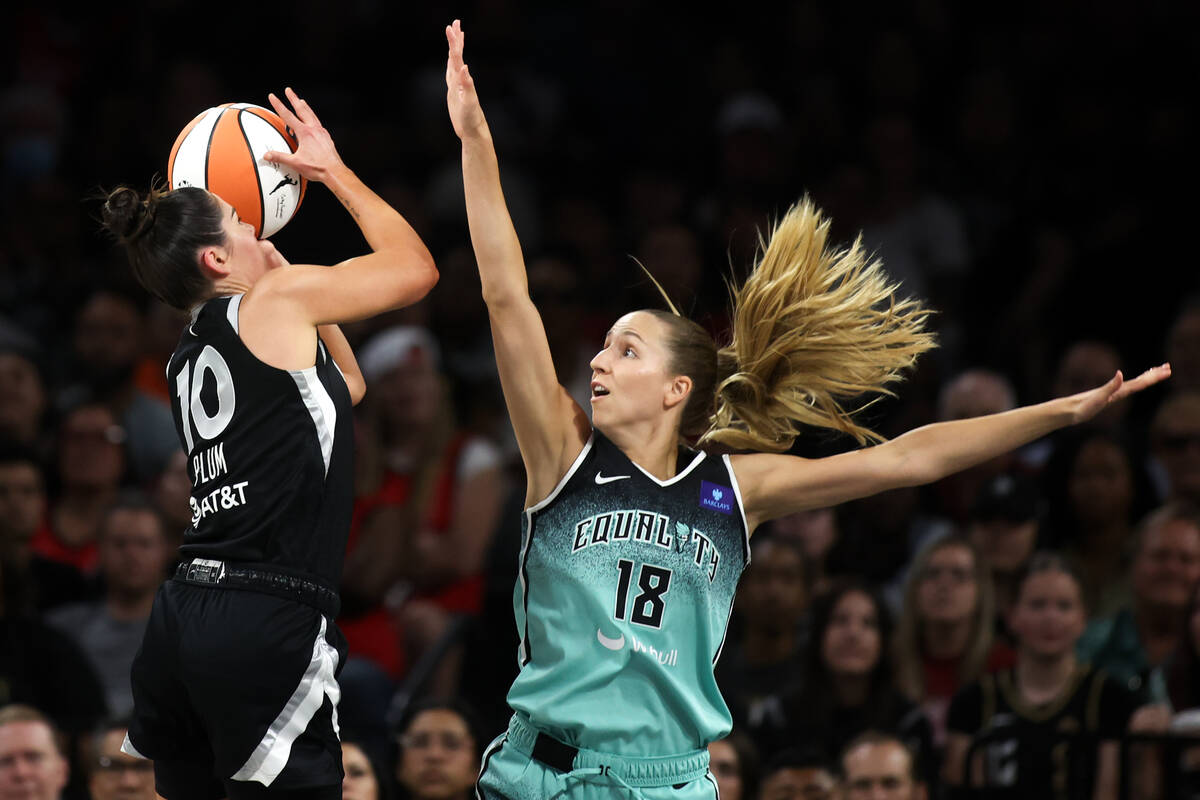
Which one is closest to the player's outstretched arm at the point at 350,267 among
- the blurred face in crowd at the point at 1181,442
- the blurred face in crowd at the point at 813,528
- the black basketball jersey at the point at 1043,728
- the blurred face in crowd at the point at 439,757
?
the blurred face in crowd at the point at 439,757

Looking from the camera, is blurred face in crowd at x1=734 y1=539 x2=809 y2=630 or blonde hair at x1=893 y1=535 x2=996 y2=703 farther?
blurred face in crowd at x1=734 y1=539 x2=809 y2=630

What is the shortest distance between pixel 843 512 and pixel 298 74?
16.6 ft

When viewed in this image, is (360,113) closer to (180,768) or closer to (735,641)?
(735,641)

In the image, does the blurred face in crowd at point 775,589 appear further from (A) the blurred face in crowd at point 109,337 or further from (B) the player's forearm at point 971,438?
(A) the blurred face in crowd at point 109,337

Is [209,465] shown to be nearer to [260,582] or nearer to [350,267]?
[260,582]

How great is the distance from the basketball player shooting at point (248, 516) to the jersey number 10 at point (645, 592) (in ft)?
2.40

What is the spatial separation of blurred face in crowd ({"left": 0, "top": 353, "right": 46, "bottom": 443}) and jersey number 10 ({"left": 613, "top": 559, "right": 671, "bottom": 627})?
4627 millimetres

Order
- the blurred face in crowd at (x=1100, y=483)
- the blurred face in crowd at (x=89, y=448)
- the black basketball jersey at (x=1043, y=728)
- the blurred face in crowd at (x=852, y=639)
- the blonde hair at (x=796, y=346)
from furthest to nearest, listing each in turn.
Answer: the blurred face in crowd at (x=89, y=448) → the blurred face in crowd at (x=1100, y=483) → the blurred face in crowd at (x=852, y=639) → the black basketball jersey at (x=1043, y=728) → the blonde hair at (x=796, y=346)

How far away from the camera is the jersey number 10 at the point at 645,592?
4359mm

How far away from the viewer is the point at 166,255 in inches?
162

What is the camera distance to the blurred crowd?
6531 mm

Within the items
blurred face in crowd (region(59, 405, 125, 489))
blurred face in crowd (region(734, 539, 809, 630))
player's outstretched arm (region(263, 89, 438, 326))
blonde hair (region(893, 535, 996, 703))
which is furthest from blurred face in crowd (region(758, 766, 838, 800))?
blurred face in crowd (region(59, 405, 125, 489))

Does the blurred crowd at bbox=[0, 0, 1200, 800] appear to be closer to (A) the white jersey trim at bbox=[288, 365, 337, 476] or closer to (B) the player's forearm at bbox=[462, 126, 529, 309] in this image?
(B) the player's forearm at bbox=[462, 126, 529, 309]

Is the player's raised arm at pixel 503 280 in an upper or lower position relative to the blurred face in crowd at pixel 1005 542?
upper
